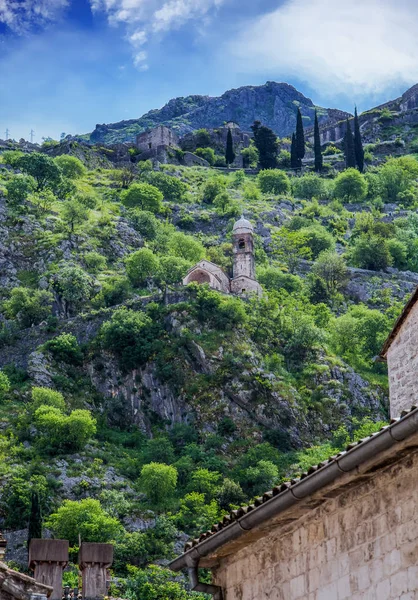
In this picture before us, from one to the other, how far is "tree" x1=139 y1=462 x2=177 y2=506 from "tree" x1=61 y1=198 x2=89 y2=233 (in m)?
43.8

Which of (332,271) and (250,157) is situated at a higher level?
(250,157)

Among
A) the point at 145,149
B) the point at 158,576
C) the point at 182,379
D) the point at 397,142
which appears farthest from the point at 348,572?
the point at 397,142

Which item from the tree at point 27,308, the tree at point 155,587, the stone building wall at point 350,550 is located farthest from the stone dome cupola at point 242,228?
the stone building wall at point 350,550

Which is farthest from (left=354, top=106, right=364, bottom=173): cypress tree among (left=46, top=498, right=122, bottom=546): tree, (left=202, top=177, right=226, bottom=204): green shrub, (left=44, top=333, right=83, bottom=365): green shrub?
(left=46, top=498, right=122, bottom=546): tree

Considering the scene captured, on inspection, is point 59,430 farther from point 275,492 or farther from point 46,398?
point 275,492

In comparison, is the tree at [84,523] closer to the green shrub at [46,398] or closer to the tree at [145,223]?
the green shrub at [46,398]

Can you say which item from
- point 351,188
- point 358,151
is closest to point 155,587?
point 351,188

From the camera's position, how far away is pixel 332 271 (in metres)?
103

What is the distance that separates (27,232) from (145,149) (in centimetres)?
4559

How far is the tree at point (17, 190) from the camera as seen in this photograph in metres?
108

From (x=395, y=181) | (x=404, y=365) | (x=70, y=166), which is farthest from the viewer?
(x=395, y=181)

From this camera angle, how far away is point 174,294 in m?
82.2

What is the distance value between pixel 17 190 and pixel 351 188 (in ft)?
136

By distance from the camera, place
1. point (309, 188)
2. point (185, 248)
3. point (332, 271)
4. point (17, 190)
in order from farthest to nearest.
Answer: point (309, 188), point (17, 190), point (185, 248), point (332, 271)
